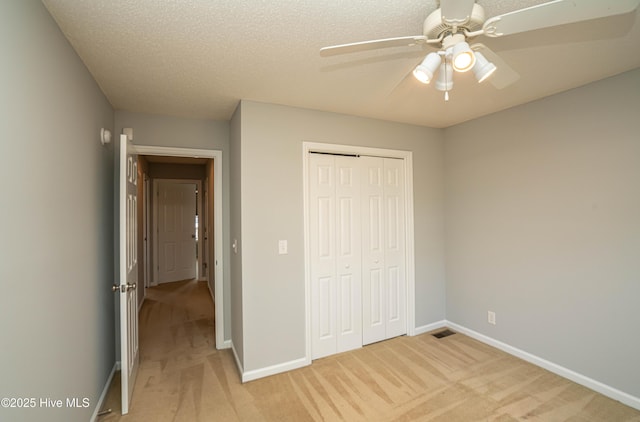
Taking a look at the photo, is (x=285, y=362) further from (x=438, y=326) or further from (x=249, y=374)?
(x=438, y=326)

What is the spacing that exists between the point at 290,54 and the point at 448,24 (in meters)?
0.95

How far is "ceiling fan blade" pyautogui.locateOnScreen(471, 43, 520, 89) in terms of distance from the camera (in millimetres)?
1245

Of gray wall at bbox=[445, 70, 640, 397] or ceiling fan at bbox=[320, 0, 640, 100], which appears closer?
ceiling fan at bbox=[320, 0, 640, 100]

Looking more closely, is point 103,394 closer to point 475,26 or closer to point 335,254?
point 335,254

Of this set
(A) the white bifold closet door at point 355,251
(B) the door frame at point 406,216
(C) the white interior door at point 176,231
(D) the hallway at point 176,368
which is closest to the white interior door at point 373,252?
(A) the white bifold closet door at point 355,251

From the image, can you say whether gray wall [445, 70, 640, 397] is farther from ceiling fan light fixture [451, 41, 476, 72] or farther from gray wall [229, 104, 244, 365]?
gray wall [229, 104, 244, 365]

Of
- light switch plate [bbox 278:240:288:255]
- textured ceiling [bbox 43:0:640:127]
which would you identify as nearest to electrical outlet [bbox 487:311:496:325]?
textured ceiling [bbox 43:0:640:127]

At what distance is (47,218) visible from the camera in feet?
4.32

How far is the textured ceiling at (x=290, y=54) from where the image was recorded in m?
1.33

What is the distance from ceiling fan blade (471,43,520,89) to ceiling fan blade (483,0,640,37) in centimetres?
16

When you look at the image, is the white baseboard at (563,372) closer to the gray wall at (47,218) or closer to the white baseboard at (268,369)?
the white baseboard at (268,369)

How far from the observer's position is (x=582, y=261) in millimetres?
2250

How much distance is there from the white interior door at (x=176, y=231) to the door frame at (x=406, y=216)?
4.16 meters

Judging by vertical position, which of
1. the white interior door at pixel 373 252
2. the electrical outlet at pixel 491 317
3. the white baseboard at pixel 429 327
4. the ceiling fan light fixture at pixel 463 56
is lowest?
the white baseboard at pixel 429 327
